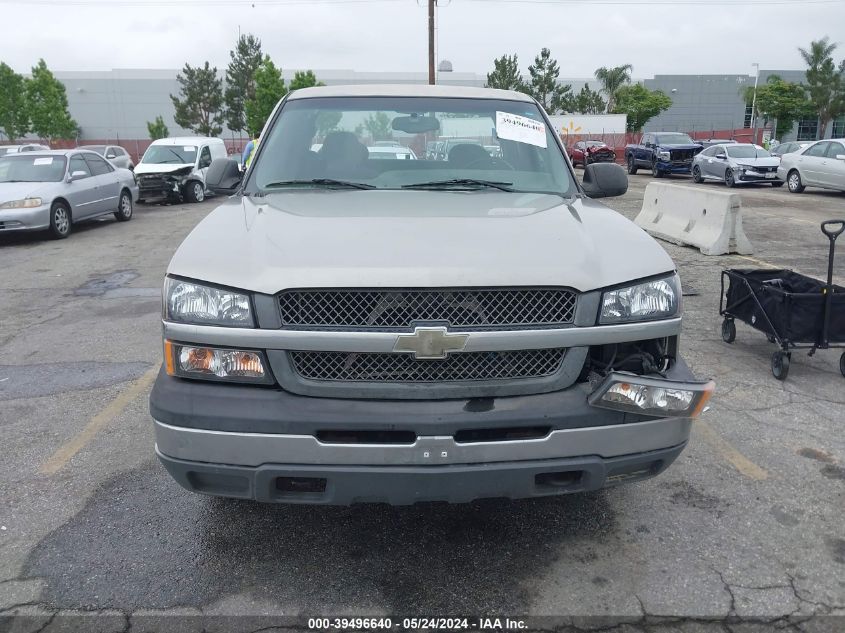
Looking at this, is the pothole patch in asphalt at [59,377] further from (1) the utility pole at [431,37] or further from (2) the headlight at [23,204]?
(1) the utility pole at [431,37]

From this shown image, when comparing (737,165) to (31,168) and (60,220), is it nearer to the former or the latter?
(60,220)

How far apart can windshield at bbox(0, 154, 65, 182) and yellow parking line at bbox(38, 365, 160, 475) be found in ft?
32.7

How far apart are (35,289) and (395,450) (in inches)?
326

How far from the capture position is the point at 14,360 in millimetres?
6055

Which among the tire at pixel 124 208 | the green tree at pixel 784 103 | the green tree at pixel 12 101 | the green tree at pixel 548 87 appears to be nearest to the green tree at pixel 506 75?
the green tree at pixel 548 87

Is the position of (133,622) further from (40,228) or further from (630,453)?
(40,228)

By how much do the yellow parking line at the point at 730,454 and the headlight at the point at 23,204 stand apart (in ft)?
40.5

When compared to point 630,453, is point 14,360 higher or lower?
lower

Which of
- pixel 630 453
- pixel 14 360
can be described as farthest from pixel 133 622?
pixel 14 360

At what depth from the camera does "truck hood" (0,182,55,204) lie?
42.3ft

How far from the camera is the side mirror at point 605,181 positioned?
433 cm

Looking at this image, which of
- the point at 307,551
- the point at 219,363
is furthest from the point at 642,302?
the point at 307,551

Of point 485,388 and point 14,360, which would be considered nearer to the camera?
point 485,388

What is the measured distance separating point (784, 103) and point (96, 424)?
67952 millimetres
